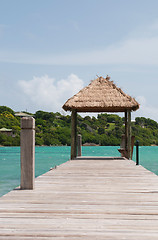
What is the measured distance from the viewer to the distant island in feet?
325

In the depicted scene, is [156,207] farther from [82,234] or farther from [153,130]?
[153,130]

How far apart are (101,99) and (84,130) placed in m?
84.5

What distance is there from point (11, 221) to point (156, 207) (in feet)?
6.21

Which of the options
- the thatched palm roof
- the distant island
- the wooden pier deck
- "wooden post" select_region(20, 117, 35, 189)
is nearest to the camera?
the wooden pier deck

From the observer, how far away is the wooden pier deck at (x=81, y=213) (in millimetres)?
3139

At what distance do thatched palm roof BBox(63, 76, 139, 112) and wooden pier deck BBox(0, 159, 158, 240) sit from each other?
7.66m

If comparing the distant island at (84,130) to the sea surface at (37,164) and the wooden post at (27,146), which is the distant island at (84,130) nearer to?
the sea surface at (37,164)

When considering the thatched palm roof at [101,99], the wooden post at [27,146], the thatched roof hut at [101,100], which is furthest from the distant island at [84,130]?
the wooden post at [27,146]

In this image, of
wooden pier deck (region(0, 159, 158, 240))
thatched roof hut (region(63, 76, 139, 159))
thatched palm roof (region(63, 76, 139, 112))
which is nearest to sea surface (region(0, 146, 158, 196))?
thatched roof hut (region(63, 76, 139, 159))

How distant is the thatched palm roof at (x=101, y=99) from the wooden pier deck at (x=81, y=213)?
7.66 m

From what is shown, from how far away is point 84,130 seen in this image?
98.0 m

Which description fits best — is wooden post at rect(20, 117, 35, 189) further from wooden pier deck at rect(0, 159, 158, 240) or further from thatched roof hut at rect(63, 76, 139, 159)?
thatched roof hut at rect(63, 76, 139, 159)

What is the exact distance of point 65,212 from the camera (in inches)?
154

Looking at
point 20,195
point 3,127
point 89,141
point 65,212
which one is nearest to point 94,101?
point 20,195
